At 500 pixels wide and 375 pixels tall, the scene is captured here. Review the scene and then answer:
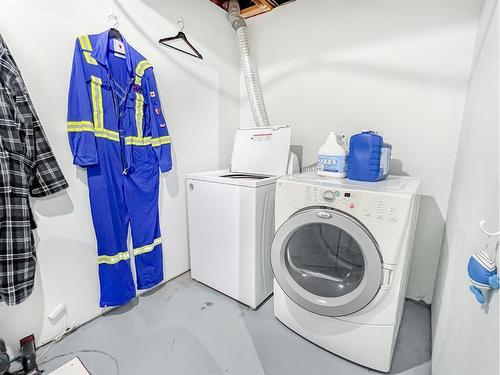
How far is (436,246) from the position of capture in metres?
1.63

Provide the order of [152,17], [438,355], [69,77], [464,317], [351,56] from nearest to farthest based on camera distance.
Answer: [464,317] < [438,355] < [69,77] < [152,17] < [351,56]

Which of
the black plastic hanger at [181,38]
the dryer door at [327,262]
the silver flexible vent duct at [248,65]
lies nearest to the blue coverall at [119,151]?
the black plastic hanger at [181,38]

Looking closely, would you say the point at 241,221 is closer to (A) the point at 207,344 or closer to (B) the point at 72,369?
(A) the point at 207,344

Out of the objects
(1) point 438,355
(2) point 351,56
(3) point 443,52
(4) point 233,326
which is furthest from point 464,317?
(2) point 351,56

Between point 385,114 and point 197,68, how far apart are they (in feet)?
4.71

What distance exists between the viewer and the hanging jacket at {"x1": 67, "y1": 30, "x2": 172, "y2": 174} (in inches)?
49.8

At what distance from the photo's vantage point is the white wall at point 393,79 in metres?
1.48

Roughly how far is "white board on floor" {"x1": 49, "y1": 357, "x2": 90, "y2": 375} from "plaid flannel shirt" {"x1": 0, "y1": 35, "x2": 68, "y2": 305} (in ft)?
1.31

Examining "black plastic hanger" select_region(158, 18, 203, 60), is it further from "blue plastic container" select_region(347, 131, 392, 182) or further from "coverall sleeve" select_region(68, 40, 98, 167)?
"blue plastic container" select_region(347, 131, 392, 182)

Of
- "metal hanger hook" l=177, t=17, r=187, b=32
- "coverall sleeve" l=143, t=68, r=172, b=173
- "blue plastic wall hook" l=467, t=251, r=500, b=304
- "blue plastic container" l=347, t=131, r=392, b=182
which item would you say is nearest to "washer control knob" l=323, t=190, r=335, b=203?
"blue plastic container" l=347, t=131, r=392, b=182

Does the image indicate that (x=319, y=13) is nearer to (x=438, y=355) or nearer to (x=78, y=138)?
(x=78, y=138)

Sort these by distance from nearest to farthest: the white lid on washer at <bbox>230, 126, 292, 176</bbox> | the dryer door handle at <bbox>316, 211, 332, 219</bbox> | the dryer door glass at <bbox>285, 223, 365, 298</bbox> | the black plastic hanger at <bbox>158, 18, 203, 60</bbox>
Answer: the dryer door handle at <bbox>316, 211, 332, 219</bbox>, the dryer door glass at <bbox>285, 223, 365, 298</bbox>, the black plastic hanger at <bbox>158, 18, 203, 60</bbox>, the white lid on washer at <bbox>230, 126, 292, 176</bbox>

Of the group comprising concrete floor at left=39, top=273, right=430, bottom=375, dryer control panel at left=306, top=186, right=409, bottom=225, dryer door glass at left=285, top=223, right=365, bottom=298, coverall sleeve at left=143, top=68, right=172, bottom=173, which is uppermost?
coverall sleeve at left=143, top=68, right=172, bottom=173

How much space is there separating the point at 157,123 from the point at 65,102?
49 cm
